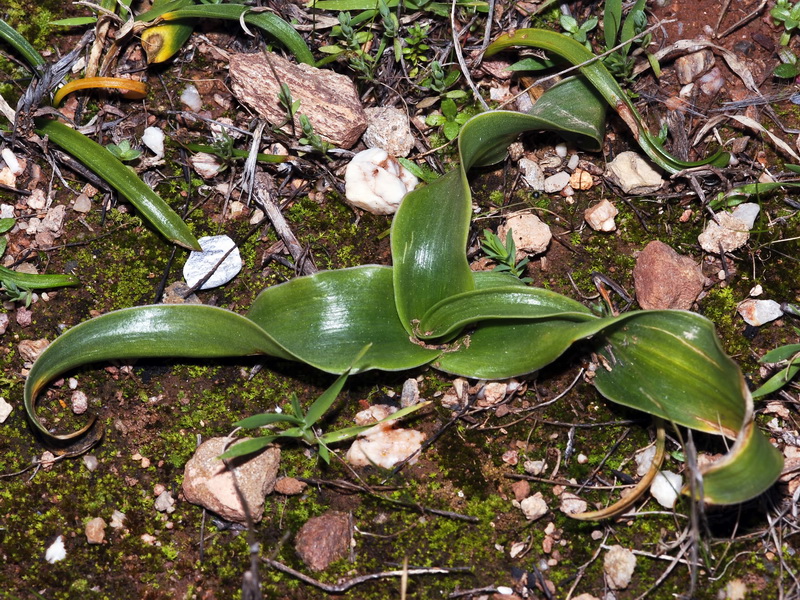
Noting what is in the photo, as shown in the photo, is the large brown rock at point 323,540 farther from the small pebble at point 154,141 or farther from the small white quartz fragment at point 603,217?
the small pebble at point 154,141

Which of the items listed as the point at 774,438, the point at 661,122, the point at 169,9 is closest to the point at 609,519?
the point at 774,438

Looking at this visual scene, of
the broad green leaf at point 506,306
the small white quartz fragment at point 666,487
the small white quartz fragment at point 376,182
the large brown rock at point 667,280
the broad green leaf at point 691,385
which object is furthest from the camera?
the small white quartz fragment at point 376,182

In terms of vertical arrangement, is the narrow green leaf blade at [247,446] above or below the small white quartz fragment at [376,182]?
below

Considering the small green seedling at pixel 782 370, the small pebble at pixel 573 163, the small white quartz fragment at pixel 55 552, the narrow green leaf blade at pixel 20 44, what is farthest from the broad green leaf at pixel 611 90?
the small white quartz fragment at pixel 55 552

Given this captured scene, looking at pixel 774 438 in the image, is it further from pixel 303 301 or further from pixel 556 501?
pixel 303 301

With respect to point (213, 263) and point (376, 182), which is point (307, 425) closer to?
point (213, 263)

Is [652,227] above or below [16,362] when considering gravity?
above
